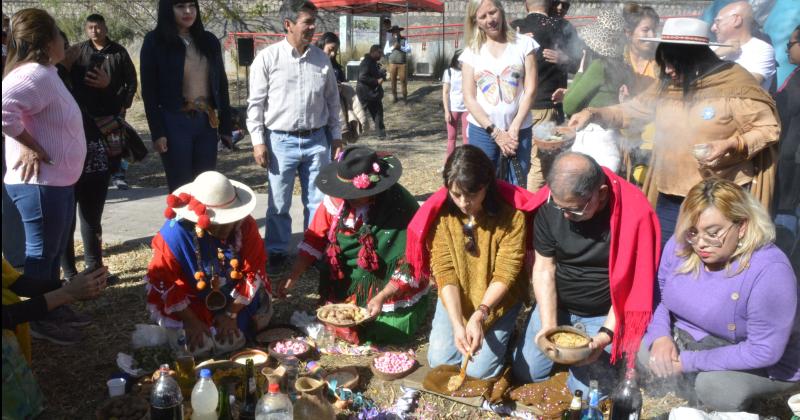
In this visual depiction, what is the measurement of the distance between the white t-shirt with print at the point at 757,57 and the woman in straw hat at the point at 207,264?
3266mm

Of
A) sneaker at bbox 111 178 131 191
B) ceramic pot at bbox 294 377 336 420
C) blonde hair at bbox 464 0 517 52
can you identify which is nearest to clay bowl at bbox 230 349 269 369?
ceramic pot at bbox 294 377 336 420

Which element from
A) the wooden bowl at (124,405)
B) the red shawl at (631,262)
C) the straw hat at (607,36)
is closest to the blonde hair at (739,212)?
the red shawl at (631,262)

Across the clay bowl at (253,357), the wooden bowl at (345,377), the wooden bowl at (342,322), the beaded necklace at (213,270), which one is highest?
the beaded necklace at (213,270)

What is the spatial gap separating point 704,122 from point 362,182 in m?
1.80

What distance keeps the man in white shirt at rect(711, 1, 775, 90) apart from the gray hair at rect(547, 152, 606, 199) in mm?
2085

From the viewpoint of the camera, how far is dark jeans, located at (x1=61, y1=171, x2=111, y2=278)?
14.4ft

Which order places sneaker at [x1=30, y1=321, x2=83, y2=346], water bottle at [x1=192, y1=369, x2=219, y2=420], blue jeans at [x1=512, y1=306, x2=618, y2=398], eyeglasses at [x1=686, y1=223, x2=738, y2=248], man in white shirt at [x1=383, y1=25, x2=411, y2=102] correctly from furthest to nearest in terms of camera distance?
man in white shirt at [x1=383, y1=25, x2=411, y2=102] → sneaker at [x1=30, y1=321, x2=83, y2=346] → blue jeans at [x1=512, y1=306, x2=618, y2=398] → eyeglasses at [x1=686, y1=223, x2=738, y2=248] → water bottle at [x1=192, y1=369, x2=219, y2=420]

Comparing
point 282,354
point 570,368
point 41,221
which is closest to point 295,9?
point 41,221

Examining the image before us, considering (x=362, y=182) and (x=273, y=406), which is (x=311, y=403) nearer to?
(x=273, y=406)

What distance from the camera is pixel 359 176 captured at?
376 centimetres

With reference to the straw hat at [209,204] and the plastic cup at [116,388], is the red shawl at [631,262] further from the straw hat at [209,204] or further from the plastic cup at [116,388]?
the plastic cup at [116,388]

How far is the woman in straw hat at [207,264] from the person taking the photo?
11.3 ft

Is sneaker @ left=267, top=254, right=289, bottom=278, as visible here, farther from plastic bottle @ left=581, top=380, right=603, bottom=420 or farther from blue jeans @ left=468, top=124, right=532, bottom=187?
plastic bottle @ left=581, top=380, right=603, bottom=420

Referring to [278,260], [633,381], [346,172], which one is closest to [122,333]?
[278,260]
